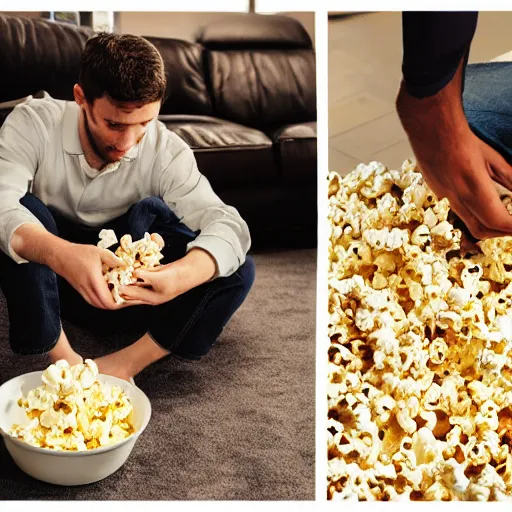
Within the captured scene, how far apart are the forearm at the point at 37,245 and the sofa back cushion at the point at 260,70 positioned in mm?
491

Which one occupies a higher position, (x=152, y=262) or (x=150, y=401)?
(x=152, y=262)

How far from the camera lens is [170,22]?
178cm

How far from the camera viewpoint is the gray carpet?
1.77 m

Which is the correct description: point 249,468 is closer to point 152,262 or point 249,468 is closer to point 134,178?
point 152,262

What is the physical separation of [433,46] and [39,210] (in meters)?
0.98

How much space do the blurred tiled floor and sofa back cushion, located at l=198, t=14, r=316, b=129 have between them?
0.06 metres


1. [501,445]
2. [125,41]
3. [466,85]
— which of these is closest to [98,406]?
[125,41]

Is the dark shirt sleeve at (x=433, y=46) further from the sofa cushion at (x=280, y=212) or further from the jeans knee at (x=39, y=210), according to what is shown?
the jeans knee at (x=39, y=210)

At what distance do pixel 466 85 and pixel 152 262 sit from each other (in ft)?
2.76

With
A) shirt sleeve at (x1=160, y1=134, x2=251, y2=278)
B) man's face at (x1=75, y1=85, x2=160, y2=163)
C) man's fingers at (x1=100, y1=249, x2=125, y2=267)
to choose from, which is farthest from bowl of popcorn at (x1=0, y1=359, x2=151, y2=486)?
man's face at (x1=75, y1=85, x2=160, y2=163)

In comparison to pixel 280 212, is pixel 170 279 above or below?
below

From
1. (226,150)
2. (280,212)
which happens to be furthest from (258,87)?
(280,212)

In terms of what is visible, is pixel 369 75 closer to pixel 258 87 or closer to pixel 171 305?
pixel 258 87
